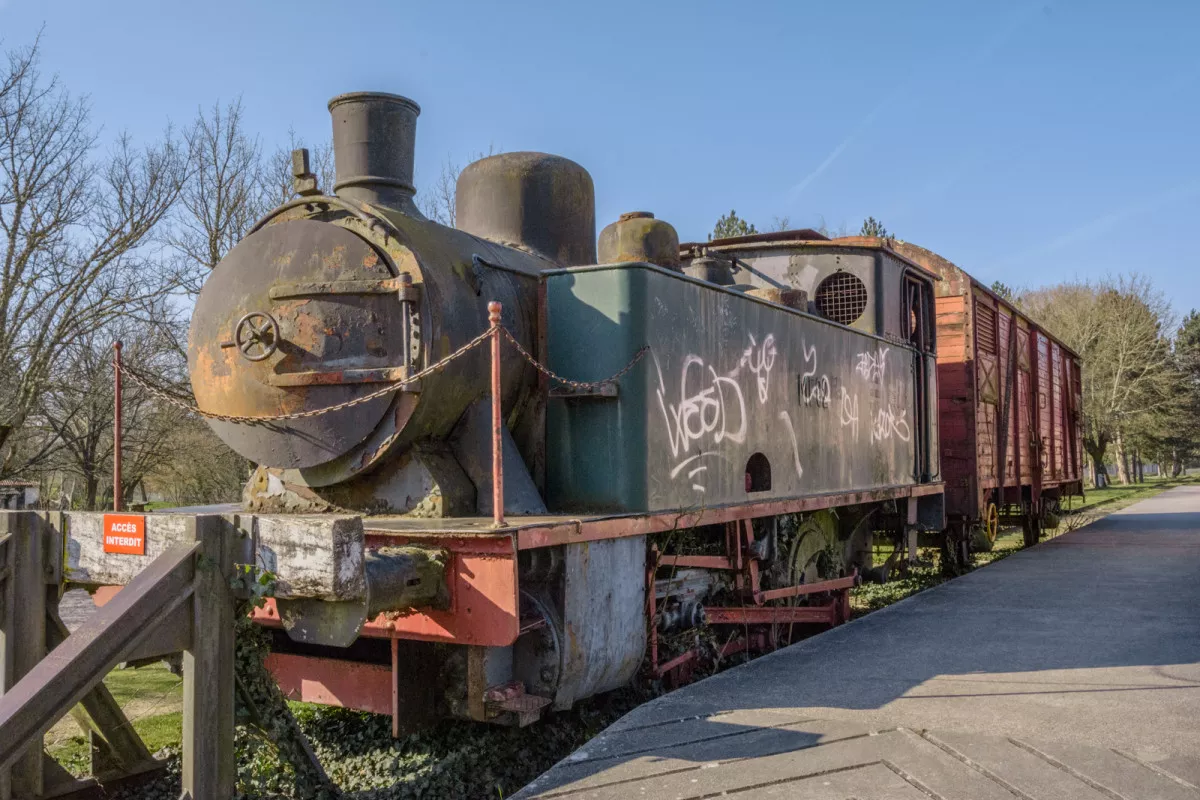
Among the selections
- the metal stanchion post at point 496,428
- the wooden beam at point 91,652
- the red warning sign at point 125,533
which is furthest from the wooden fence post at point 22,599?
the metal stanchion post at point 496,428

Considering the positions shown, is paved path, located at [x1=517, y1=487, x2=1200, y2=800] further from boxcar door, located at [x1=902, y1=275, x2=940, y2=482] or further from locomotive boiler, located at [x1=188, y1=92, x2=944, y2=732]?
boxcar door, located at [x1=902, y1=275, x2=940, y2=482]

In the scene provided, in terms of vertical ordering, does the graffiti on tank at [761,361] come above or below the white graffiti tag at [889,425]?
above

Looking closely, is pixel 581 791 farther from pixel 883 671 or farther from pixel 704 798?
pixel 883 671

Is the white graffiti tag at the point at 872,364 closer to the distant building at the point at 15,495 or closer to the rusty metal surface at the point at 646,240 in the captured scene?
the rusty metal surface at the point at 646,240

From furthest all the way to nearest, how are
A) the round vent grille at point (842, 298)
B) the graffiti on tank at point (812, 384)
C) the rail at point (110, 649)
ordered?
1. the round vent grille at point (842, 298)
2. the graffiti on tank at point (812, 384)
3. the rail at point (110, 649)

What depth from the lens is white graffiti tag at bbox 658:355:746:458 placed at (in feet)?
16.5

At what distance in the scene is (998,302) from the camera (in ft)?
38.6

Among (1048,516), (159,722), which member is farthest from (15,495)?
(1048,516)

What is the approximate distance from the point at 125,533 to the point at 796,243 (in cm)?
578

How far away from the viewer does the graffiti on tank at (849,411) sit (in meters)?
7.03

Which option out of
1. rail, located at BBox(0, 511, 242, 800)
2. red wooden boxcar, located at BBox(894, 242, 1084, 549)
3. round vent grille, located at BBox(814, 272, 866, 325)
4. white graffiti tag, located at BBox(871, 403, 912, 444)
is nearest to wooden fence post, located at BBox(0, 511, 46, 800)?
rail, located at BBox(0, 511, 242, 800)

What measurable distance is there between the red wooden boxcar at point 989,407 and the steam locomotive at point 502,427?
15.6ft

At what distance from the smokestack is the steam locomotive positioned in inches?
0.5

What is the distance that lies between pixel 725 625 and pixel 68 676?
4153 mm
